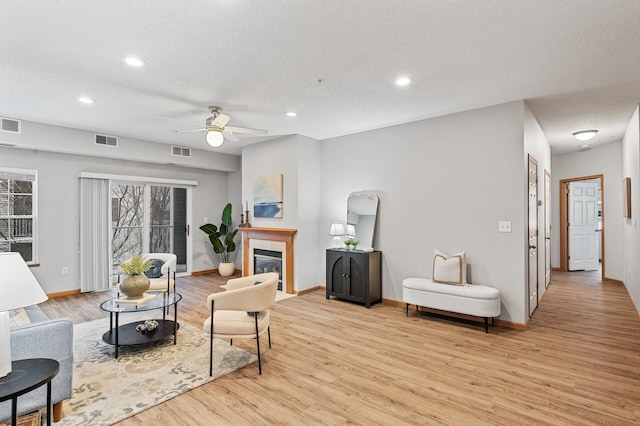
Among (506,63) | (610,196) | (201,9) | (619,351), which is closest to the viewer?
(201,9)

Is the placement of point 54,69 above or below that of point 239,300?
above

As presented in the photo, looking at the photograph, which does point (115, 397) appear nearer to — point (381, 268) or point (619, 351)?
point (381, 268)

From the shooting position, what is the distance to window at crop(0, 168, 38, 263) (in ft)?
16.8

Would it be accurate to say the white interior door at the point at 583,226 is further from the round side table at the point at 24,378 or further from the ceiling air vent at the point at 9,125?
the ceiling air vent at the point at 9,125

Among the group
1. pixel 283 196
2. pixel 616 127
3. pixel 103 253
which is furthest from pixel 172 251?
pixel 616 127

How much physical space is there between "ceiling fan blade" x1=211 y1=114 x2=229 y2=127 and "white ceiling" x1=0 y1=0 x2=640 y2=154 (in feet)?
0.70

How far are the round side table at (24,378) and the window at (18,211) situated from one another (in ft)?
14.8

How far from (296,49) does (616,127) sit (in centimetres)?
530

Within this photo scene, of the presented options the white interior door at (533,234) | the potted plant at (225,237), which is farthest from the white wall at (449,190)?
the potted plant at (225,237)

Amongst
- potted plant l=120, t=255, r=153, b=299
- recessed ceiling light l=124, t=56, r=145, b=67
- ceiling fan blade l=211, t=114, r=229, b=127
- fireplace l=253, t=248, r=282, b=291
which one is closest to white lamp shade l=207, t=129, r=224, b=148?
ceiling fan blade l=211, t=114, r=229, b=127

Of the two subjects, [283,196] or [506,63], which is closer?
[506,63]

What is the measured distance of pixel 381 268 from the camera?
17.2 ft

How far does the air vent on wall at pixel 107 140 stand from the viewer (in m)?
5.63

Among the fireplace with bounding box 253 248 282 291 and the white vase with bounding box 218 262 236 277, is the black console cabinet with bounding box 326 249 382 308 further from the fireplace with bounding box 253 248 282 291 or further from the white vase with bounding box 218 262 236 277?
the white vase with bounding box 218 262 236 277
